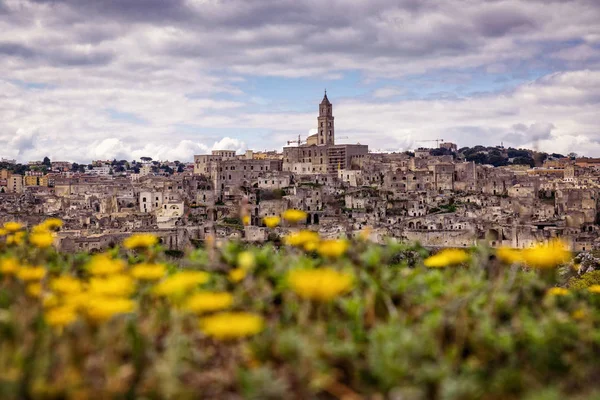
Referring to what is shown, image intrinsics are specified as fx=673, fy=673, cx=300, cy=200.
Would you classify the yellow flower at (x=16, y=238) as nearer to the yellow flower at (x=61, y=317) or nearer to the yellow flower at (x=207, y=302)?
the yellow flower at (x=61, y=317)

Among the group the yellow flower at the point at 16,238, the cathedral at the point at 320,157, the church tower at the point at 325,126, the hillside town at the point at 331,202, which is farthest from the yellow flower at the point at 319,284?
the church tower at the point at 325,126

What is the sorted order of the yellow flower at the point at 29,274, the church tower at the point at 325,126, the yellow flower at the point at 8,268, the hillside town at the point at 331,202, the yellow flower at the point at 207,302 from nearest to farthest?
1. the yellow flower at the point at 207,302
2. the yellow flower at the point at 8,268
3. the yellow flower at the point at 29,274
4. the hillside town at the point at 331,202
5. the church tower at the point at 325,126

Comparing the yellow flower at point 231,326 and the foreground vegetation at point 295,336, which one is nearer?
the yellow flower at point 231,326

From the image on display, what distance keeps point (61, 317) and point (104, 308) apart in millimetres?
441

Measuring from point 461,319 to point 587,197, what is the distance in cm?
6209

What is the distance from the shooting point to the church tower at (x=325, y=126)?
8281 centimetres

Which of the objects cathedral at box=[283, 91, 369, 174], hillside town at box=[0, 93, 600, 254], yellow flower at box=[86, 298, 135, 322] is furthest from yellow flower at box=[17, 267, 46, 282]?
cathedral at box=[283, 91, 369, 174]

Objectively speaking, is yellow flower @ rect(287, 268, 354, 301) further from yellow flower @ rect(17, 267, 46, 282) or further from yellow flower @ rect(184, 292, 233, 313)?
yellow flower @ rect(17, 267, 46, 282)

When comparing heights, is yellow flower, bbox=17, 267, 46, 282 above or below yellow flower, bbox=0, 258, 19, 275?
below

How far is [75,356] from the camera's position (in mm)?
4035

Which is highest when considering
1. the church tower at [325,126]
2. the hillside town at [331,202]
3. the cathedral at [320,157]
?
the church tower at [325,126]

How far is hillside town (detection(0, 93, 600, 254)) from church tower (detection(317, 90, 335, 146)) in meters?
0.13

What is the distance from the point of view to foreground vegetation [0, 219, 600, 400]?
3855mm

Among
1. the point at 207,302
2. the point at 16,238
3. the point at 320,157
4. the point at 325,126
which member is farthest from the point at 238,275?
the point at 325,126
